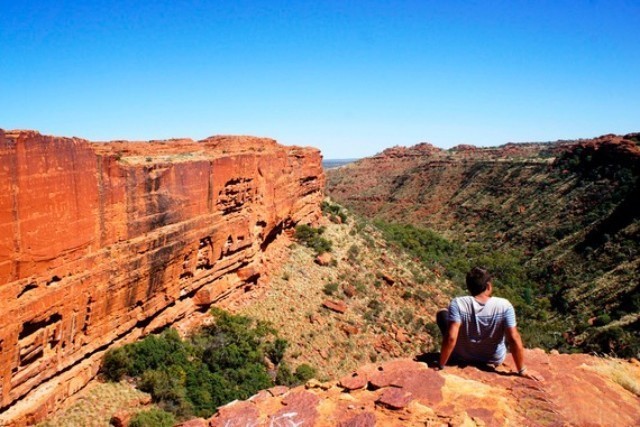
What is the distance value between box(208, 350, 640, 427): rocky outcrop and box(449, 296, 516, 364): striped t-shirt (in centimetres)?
28

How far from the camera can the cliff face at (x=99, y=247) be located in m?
10.2

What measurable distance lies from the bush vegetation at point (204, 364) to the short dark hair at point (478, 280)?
33.7 feet

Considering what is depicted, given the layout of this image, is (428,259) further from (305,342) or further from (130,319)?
(130,319)

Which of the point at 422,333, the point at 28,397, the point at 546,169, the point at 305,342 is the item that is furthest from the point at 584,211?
the point at 28,397

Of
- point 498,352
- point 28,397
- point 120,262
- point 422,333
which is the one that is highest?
point 498,352

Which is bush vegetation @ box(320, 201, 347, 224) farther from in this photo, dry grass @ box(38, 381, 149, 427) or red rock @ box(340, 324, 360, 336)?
dry grass @ box(38, 381, 149, 427)

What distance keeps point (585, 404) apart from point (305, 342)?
47.4ft

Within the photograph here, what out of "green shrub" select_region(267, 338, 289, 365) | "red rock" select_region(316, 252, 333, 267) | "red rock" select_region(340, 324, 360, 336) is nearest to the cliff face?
"green shrub" select_region(267, 338, 289, 365)

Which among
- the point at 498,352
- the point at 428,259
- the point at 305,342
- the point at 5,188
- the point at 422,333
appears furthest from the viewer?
the point at 428,259

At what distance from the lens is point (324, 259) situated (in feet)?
82.8

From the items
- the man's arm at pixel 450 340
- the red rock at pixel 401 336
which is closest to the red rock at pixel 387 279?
the red rock at pixel 401 336

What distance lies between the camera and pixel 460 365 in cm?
589

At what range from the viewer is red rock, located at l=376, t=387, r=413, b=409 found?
494cm

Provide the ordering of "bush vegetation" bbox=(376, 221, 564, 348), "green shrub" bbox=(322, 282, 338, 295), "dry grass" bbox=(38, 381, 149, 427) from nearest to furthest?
1. "dry grass" bbox=(38, 381, 149, 427)
2. "green shrub" bbox=(322, 282, 338, 295)
3. "bush vegetation" bbox=(376, 221, 564, 348)
